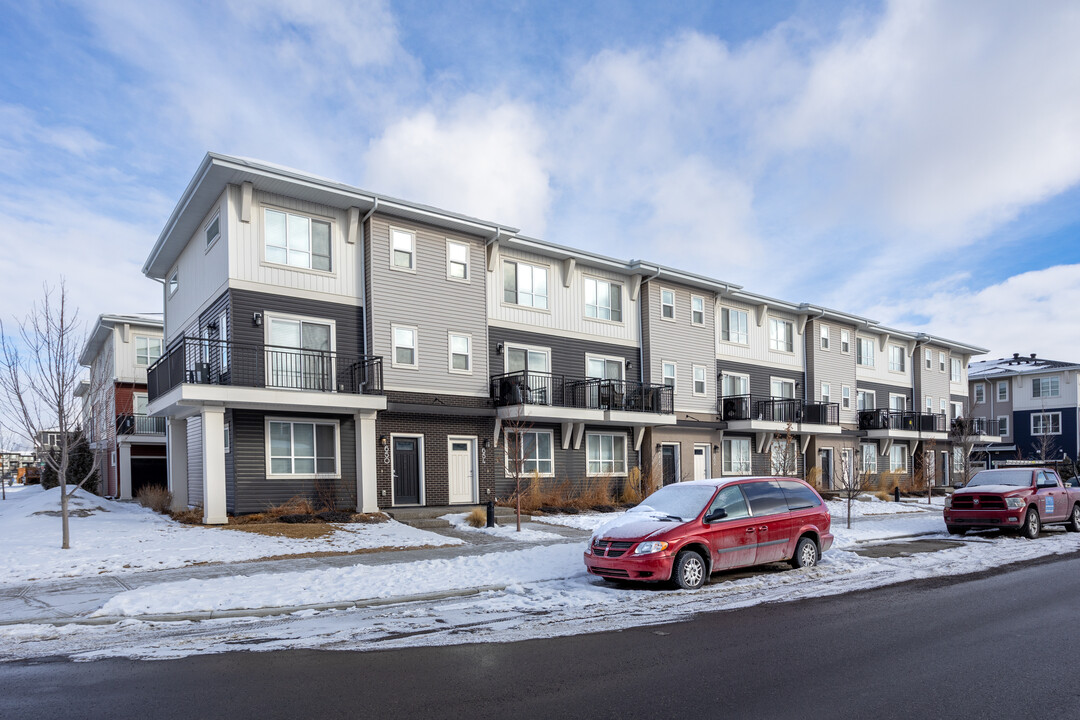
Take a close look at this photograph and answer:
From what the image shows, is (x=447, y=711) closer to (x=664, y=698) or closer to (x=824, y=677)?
(x=664, y=698)

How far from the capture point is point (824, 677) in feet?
20.8

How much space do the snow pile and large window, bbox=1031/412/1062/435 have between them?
5369 centimetres

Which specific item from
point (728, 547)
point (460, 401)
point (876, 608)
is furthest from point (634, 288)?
point (876, 608)

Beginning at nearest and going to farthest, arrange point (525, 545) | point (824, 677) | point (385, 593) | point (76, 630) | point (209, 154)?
1. point (824, 677)
2. point (76, 630)
3. point (385, 593)
4. point (525, 545)
5. point (209, 154)

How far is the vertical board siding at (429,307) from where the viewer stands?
21.4 meters

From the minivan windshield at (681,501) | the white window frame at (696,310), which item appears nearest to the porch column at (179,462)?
the minivan windshield at (681,501)

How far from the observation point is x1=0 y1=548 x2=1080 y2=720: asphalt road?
5.60m

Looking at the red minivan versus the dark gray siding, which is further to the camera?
the dark gray siding

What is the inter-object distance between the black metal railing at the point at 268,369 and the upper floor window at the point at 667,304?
504 inches

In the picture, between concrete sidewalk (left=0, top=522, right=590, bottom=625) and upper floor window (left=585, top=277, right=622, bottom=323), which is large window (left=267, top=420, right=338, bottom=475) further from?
upper floor window (left=585, top=277, right=622, bottom=323)

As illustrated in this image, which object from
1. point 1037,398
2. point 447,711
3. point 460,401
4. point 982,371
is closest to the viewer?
point 447,711

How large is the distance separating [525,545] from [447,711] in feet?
32.6

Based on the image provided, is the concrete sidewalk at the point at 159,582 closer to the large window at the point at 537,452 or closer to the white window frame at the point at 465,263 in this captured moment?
the large window at the point at 537,452

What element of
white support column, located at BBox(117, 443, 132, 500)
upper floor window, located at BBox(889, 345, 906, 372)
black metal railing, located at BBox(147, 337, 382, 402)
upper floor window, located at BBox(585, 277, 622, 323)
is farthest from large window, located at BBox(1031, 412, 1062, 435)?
white support column, located at BBox(117, 443, 132, 500)
